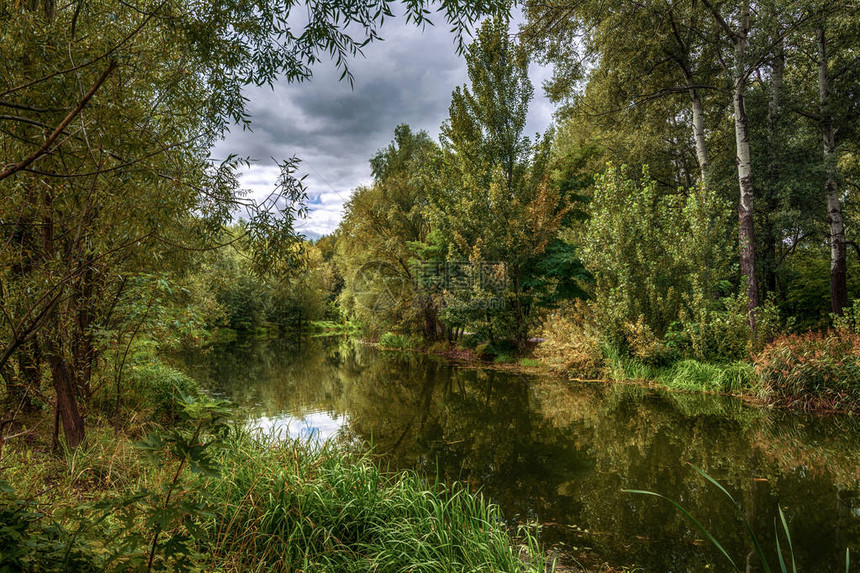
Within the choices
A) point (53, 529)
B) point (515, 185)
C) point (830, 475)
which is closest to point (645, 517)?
point (830, 475)

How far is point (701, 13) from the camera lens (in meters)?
12.5

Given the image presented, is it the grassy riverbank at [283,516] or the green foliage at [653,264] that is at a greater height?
the green foliage at [653,264]

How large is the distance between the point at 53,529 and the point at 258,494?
1888mm

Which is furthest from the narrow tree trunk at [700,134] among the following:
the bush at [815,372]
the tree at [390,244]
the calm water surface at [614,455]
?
the tree at [390,244]

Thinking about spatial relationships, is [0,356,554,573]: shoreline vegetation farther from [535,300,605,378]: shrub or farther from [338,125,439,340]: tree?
[338,125,439,340]: tree

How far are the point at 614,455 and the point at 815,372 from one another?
501 centimetres

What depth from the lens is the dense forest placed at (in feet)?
8.60

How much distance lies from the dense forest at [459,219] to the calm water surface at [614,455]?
4.45 ft

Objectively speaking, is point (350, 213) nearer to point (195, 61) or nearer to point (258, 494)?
point (195, 61)

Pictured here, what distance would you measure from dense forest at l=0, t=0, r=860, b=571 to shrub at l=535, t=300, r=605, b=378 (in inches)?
3.4

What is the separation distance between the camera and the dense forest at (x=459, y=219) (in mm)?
2621

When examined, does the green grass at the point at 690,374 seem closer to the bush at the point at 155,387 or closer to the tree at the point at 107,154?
the tree at the point at 107,154

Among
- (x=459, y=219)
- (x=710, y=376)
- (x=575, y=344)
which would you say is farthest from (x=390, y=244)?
(x=710, y=376)

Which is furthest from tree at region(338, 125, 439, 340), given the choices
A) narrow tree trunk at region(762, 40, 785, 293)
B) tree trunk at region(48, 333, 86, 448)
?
tree trunk at region(48, 333, 86, 448)
